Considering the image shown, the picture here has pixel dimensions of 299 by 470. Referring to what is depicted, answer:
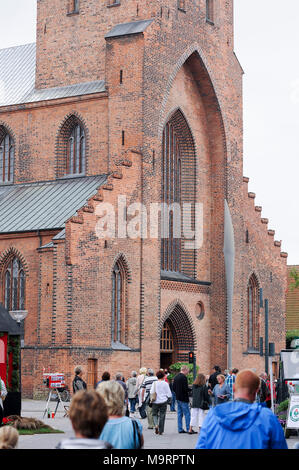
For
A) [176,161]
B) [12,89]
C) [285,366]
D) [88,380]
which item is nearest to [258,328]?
[176,161]

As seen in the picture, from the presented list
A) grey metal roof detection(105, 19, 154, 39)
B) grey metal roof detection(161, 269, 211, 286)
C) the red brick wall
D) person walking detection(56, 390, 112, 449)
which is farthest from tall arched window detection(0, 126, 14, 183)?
person walking detection(56, 390, 112, 449)

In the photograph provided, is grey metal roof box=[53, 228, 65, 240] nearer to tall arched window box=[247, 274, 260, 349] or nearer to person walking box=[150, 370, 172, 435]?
tall arched window box=[247, 274, 260, 349]

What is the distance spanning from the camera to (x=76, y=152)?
40.8 metres

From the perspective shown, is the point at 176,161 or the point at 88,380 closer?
the point at 88,380

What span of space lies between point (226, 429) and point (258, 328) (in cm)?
3897

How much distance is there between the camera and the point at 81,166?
4047 centimetres

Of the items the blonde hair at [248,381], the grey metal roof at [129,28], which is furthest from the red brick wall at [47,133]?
the blonde hair at [248,381]

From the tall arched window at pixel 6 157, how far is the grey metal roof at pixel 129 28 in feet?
24.6

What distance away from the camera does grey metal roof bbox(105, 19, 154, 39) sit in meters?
37.8

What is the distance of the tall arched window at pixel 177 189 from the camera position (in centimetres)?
4078

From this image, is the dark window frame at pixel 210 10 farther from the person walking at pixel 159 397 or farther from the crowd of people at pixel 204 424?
the crowd of people at pixel 204 424

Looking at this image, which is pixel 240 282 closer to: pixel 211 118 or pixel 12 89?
pixel 211 118

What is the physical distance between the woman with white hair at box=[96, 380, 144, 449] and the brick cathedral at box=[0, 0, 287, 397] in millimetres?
26505

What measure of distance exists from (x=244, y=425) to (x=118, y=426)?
1.09m
